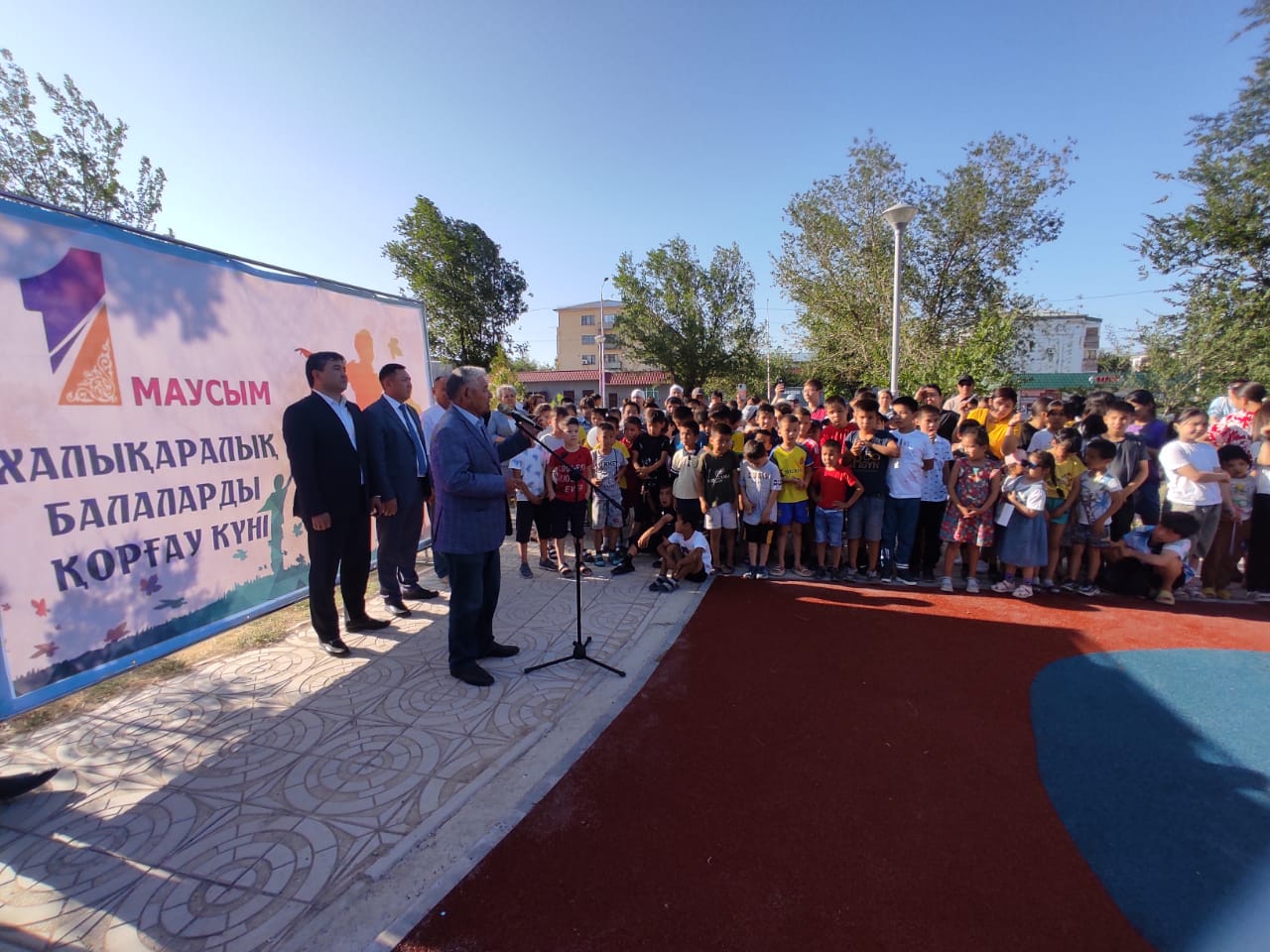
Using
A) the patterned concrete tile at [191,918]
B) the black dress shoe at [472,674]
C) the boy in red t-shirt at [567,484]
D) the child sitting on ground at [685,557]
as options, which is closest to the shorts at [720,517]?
the child sitting on ground at [685,557]

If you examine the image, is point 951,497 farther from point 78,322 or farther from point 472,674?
point 78,322

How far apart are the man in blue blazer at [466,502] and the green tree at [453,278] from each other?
2843 cm

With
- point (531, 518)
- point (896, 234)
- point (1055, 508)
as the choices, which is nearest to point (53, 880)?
point (531, 518)

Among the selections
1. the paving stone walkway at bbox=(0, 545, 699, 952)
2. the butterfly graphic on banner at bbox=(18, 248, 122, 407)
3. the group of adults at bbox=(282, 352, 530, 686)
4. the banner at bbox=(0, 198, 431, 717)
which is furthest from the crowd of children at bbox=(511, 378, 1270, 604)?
the butterfly graphic on banner at bbox=(18, 248, 122, 407)

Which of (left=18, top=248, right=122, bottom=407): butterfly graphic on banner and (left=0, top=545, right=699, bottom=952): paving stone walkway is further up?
(left=18, top=248, right=122, bottom=407): butterfly graphic on banner

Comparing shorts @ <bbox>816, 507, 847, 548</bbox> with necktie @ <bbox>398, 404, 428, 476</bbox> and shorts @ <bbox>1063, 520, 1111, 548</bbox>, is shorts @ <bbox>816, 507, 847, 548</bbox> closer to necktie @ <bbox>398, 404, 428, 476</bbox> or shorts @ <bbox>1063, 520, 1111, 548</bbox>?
shorts @ <bbox>1063, 520, 1111, 548</bbox>

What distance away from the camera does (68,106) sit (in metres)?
12.8

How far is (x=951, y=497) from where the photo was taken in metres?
5.48

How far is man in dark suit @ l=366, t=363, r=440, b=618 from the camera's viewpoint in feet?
13.9

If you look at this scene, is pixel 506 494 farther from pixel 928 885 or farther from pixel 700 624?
pixel 928 885

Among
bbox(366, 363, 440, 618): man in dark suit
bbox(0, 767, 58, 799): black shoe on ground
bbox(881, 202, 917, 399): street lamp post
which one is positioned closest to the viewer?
bbox(0, 767, 58, 799): black shoe on ground

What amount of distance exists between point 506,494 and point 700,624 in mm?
2139

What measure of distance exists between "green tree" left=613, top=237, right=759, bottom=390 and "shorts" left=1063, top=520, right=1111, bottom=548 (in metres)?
26.4

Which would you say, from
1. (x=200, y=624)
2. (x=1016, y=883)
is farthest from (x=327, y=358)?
(x=1016, y=883)
